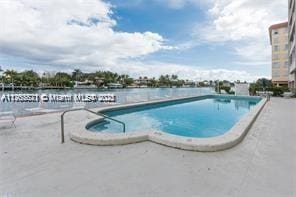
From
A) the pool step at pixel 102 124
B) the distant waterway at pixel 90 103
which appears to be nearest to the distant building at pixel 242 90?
the distant waterway at pixel 90 103

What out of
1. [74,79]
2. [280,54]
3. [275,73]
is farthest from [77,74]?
[280,54]

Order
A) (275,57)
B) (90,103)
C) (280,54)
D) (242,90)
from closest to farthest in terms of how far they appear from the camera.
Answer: (90,103), (242,90), (280,54), (275,57)

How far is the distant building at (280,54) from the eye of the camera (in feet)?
125

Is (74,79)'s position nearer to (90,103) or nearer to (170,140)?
(90,103)

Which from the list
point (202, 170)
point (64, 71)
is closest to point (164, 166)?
point (202, 170)

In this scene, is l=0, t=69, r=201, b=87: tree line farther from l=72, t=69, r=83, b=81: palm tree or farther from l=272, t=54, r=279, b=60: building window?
l=272, t=54, r=279, b=60: building window

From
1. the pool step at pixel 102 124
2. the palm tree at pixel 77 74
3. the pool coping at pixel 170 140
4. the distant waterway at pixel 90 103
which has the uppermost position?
the palm tree at pixel 77 74

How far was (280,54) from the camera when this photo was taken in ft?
128

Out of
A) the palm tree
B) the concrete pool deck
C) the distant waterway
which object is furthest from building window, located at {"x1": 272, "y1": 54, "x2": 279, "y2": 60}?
the palm tree

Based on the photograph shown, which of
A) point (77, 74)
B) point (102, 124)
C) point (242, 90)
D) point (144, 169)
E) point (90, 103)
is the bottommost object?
point (102, 124)

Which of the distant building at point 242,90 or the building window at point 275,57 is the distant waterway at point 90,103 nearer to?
the distant building at point 242,90

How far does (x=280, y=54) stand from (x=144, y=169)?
45.0m

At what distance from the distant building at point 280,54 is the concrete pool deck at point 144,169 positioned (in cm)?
4104

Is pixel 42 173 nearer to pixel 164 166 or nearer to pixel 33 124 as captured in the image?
pixel 164 166
